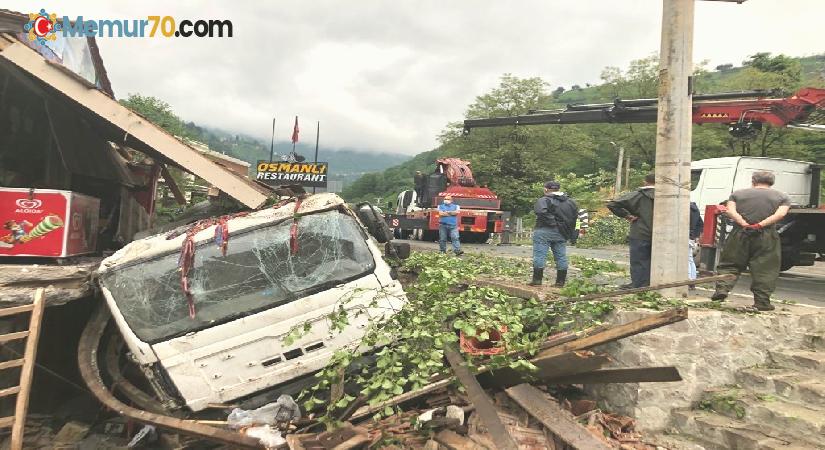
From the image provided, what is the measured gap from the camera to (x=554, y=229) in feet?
22.1

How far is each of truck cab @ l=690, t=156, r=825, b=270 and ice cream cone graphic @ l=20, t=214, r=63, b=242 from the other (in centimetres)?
1022

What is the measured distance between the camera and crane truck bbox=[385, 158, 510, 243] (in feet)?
53.0

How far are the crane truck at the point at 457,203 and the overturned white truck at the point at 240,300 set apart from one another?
11.2m

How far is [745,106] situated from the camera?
32.4ft

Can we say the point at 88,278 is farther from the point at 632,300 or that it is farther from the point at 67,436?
the point at 632,300

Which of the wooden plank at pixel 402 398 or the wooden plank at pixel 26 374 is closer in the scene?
the wooden plank at pixel 402 398

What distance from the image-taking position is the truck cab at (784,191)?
9.05 m

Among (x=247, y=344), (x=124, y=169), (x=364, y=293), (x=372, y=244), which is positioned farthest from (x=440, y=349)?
(x=124, y=169)

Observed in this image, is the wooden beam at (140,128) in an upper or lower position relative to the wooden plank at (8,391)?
upper

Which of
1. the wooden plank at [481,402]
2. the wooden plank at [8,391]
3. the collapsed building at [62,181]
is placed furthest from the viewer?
the collapsed building at [62,181]

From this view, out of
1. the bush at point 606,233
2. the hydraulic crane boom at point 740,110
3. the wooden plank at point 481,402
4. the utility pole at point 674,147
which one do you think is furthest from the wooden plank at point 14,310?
the bush at point 606,233

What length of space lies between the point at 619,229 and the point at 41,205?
2368 cm

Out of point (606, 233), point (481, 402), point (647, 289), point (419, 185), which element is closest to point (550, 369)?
point (481, 402)

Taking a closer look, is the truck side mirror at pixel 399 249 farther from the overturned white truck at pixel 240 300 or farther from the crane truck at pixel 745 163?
the crane truck at pixel 745 163
